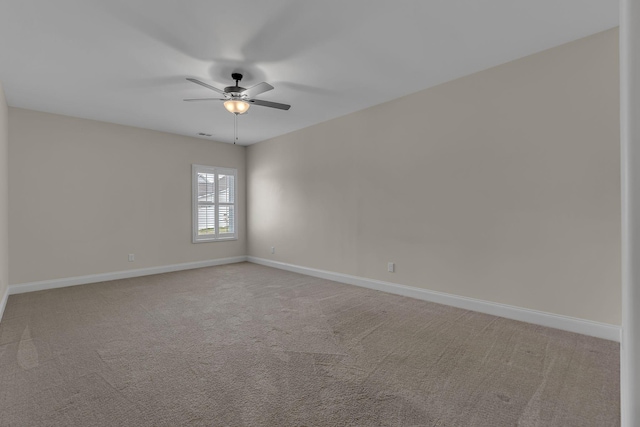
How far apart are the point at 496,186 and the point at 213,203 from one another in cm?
515

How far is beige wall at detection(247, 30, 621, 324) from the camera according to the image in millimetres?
2797

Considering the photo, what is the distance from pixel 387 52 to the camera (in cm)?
304

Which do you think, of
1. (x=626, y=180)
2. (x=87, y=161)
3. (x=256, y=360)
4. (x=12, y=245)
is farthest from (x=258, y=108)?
(x=626, y=180)

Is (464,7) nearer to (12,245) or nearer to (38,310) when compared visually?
(38,310)

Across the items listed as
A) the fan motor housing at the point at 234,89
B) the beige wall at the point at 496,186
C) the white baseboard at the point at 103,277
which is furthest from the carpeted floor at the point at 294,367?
the fan motor housing at the point at 234,89

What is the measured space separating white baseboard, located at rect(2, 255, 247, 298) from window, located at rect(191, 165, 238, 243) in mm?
477

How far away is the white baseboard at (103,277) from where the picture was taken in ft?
14.5

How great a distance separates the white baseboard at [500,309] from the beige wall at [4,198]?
419cm

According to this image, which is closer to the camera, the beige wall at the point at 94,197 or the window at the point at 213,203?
the beige wall at the point at 94,197

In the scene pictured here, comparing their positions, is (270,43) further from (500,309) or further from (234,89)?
(500,309)

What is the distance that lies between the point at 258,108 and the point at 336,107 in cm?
112

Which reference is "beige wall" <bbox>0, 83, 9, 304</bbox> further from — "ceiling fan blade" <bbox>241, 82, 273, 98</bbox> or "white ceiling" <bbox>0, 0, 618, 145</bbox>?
"ceiling fan blade" <bbox>241, 82, 273, 98</bbox>

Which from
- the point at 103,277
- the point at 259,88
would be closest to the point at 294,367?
the point at 259,88

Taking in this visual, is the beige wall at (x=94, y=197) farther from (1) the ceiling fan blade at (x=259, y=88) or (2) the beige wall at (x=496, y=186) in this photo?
(1) the ceiling fan blade at (x=259, y=88)
